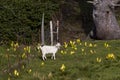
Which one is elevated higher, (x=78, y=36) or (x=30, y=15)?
(x=30, y=15)

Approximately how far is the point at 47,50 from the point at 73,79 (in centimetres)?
262

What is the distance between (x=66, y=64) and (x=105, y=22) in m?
8.69

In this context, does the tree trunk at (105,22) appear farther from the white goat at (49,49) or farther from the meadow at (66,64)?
the white goat at (49,49)

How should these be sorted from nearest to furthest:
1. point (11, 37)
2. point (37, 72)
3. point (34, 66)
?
point (37, 72), point (34, 66), point (11, 37)

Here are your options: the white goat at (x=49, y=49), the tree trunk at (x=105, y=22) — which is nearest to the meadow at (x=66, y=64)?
the white goat at (x=49, y=49)

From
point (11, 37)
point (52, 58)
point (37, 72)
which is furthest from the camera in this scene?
point (11, 37)

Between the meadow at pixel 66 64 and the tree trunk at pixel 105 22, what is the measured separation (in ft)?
14.7

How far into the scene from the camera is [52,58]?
14398mm

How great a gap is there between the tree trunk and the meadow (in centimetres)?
447

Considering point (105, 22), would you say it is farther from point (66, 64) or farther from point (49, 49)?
point (66, 64)

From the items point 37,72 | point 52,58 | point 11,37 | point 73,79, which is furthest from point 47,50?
point 11,37

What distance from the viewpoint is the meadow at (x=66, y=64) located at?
39.2 feet

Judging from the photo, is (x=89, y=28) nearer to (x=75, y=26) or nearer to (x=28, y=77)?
(x=75, y=26)

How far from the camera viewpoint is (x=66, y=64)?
13312 millimetres
